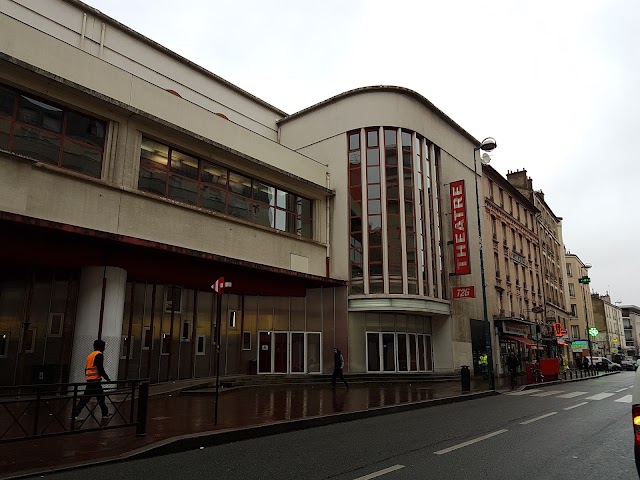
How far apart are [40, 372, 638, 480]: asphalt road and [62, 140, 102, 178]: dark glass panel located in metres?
11.0

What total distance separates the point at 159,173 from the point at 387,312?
1315 cm

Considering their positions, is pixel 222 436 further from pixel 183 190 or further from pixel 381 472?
pixel 183 190

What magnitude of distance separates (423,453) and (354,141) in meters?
20.5

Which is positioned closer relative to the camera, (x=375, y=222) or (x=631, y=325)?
(x=375, y=222)

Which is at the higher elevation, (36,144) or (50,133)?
(50,133)

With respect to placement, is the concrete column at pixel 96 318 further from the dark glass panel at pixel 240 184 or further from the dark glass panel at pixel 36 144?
the dark glass panel at pixel 240 184

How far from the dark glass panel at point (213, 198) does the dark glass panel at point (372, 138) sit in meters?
9.34

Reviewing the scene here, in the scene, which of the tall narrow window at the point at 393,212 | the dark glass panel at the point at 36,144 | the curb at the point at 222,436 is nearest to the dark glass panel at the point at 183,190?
the dark glass panel at the point at 36,144

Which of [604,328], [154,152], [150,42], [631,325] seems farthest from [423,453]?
[631,325]

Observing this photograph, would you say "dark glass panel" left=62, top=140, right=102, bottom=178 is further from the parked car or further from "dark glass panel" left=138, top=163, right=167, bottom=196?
the parked car

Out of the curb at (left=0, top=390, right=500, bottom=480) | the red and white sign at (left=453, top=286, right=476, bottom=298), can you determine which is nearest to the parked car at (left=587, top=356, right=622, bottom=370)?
the red and white sign at (left=453, top=286, right=476, bottom=298)

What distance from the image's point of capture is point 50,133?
48.4 feet

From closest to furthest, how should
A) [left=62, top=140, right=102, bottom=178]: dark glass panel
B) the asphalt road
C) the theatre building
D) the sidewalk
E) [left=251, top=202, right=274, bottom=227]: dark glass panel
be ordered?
the asphalt road, the sidewalk, the theatre building, [left=62, top=140, right=102, bottom=178]: dark glass panel, [left=251, top=202, right=274, bottom=227]: dark glass panel

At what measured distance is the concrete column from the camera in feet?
46.5
